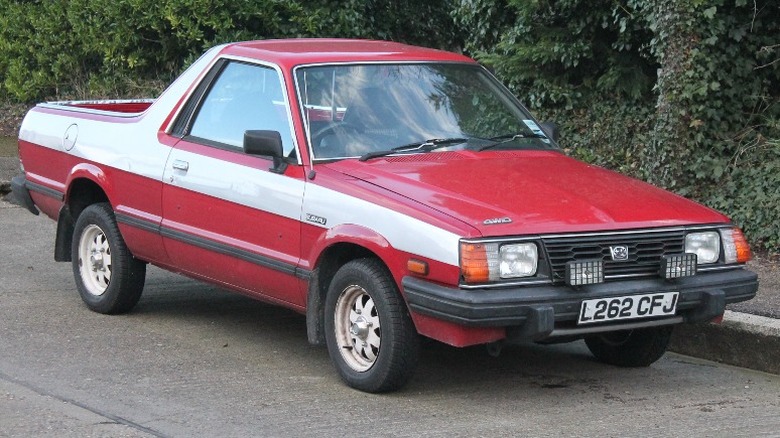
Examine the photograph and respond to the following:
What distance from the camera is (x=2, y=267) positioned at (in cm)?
973

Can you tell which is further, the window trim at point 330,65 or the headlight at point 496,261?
the window trim at point 330,65

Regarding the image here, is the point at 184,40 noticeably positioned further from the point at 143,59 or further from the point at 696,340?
the point at 696,340

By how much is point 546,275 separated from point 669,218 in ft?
2.55

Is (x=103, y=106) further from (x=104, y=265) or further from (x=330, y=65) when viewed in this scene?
(x=330, y=65)

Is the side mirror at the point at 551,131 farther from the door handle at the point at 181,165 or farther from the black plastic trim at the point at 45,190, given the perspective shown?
the black plastic trim at the point at 45,190

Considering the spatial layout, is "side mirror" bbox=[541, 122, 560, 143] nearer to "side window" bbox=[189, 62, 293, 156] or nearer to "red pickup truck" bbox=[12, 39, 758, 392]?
"red pickup truck" bbox=[12, 39, 758, 392]

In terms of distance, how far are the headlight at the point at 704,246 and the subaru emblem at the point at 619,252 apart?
1.37 ft

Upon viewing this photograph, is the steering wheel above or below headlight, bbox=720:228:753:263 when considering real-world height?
above

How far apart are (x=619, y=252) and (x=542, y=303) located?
50cm

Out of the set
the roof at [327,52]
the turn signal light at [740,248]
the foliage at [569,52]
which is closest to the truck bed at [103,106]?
the roof at [327,52]

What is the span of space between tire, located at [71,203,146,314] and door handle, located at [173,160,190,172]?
2.62 ft

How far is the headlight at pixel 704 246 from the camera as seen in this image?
6.57 metres

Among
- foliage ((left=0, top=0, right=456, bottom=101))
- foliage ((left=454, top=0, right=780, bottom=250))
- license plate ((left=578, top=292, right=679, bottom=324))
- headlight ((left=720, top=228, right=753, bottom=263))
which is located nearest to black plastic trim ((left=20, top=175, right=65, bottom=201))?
license plate ((left=578, top=292, right=679, bottom=324))

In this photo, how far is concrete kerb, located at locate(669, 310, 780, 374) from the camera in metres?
7.30
